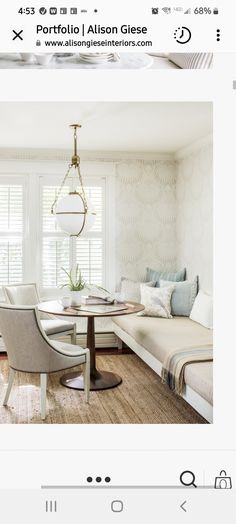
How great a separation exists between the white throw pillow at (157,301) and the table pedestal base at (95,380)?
2.37 ft

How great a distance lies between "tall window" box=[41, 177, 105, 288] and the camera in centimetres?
431

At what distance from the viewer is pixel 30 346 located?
2508 millimetres

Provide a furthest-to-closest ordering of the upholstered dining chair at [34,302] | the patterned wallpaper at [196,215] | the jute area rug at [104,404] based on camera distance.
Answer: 1. the patterned wallpaper at [196,215]
2. the upholstered dining chair at [34,302]
3. the jute area rug at [104,404]

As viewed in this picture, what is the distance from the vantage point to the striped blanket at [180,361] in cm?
236

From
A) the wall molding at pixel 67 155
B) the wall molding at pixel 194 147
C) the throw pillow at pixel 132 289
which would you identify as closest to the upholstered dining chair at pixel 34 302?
the throw pillow at pixel 132 289

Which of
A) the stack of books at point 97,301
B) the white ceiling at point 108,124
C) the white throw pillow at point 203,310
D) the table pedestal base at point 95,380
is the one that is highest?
the white ceiling at point 108,124

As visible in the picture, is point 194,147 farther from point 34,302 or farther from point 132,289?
point 34,302
